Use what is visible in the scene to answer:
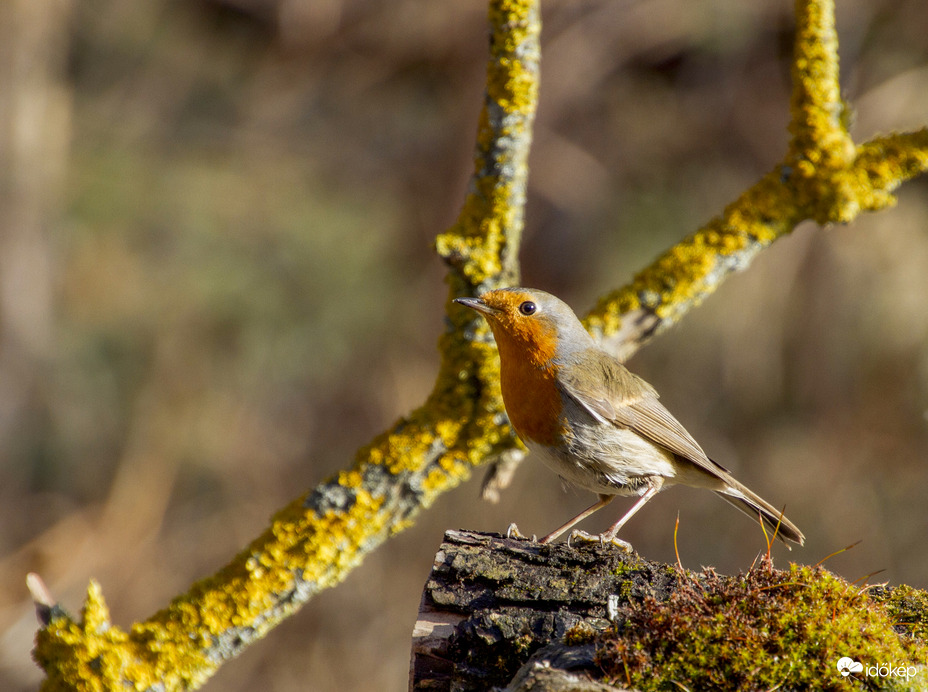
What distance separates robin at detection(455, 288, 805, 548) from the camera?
3.22 metres

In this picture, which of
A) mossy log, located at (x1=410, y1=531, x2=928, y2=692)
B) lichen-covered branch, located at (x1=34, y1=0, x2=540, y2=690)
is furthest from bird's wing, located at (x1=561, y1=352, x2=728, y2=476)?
mossy log, located at (x1=410, y1=531, x2=928, y2=692)

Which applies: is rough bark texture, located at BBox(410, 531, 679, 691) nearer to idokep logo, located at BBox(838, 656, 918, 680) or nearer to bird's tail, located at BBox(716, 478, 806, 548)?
idokep logo, located at BBox(838, 656, 918, 680)

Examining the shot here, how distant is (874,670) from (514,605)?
950 millimetres

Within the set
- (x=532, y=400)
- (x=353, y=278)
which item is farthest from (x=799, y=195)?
(x=353, y=278)

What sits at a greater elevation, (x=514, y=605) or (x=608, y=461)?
(x=608, y=461)

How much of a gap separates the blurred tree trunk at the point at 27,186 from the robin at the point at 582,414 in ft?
18.0

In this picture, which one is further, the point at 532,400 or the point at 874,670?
the point at 532,400

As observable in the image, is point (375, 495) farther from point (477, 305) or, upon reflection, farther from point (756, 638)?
point (756, 638)

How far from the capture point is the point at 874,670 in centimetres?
193

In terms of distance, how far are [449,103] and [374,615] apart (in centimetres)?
503

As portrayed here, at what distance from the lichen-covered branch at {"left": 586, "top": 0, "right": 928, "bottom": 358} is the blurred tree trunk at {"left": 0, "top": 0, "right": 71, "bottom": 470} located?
19.0 feet

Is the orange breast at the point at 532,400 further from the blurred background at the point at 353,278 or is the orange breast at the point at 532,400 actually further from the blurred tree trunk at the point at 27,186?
the blurred tree trunk at the point at 27,186

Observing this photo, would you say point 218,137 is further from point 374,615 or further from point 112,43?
point 374,615

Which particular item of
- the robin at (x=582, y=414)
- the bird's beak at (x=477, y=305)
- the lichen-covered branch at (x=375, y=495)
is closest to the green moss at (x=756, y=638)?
the robin at (x=582, y=414)
